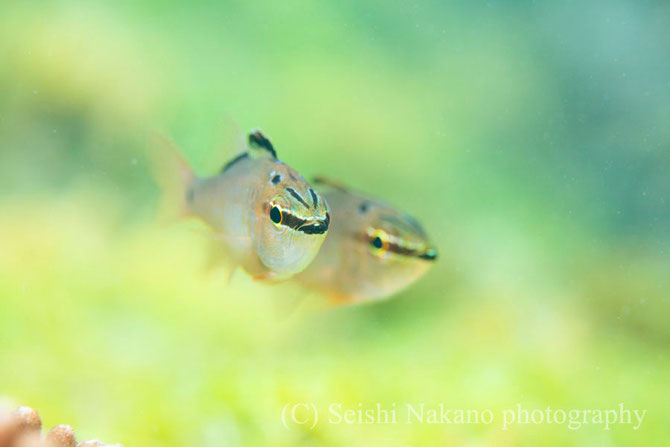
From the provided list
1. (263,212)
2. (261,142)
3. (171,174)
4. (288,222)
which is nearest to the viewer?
(288,222)

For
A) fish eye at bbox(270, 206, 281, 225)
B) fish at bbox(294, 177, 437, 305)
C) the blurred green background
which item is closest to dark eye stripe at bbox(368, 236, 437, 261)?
fish at bbox(294, 177, 437, 305)

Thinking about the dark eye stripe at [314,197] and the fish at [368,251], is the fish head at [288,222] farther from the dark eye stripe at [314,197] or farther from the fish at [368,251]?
the fish at [368,251]

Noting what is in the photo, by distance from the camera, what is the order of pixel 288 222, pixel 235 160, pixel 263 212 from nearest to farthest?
pixel 288 222 → pixel 263 212 → pixel 235 160

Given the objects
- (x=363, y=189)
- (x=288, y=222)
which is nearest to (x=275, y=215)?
(x=288, y=222)

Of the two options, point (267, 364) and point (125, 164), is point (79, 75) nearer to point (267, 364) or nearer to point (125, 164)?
point (125, 164)

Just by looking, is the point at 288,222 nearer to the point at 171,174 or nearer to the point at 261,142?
the point at 261,142

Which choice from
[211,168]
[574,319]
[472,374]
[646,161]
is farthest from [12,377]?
[646,161]
